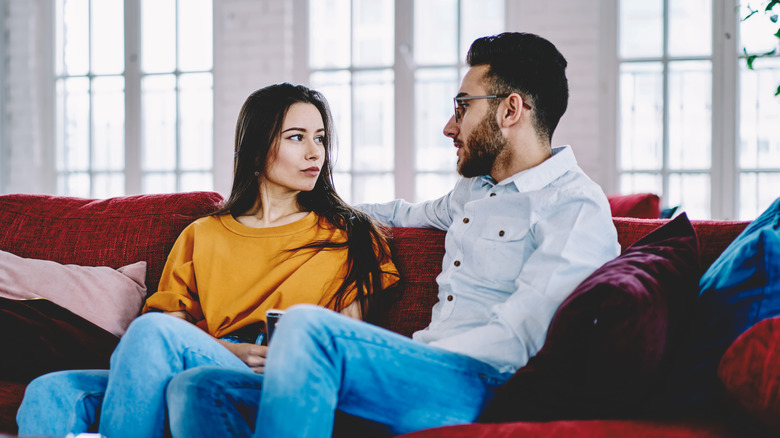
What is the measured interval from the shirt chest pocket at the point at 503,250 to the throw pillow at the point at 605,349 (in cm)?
29

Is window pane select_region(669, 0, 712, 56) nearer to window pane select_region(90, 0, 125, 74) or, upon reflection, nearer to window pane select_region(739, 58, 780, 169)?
window pane select_region(739, 58, 780, 169)

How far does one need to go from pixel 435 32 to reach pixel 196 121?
1819 millimetres

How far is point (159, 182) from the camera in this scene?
4816 mm

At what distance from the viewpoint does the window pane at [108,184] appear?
4.87 metres

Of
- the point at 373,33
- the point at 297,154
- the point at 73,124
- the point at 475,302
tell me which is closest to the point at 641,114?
the point at 373,33

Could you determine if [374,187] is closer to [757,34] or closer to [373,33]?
[373,33]

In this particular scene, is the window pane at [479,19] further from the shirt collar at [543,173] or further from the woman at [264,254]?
the shirt collar at [543,173]

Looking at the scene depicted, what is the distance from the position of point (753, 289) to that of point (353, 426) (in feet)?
2.61

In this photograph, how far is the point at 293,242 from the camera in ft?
6.02

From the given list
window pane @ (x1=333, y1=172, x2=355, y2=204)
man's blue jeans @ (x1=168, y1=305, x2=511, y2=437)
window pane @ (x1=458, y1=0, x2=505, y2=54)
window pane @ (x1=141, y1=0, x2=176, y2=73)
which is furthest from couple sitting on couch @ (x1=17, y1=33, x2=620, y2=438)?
window pane @ (x1=141, y1=0, x2=176, y2=73)

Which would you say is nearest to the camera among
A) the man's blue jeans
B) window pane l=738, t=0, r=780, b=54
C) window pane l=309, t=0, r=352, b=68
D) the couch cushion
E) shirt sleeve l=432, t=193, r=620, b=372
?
the man's blue jeans

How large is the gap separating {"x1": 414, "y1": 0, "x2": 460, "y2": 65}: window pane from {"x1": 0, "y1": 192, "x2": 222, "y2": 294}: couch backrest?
2.47m

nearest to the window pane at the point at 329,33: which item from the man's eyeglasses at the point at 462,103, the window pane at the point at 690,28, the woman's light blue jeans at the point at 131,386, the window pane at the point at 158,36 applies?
the window pane at the point at 158,36

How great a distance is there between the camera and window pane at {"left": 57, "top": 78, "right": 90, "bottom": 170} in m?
4.91
